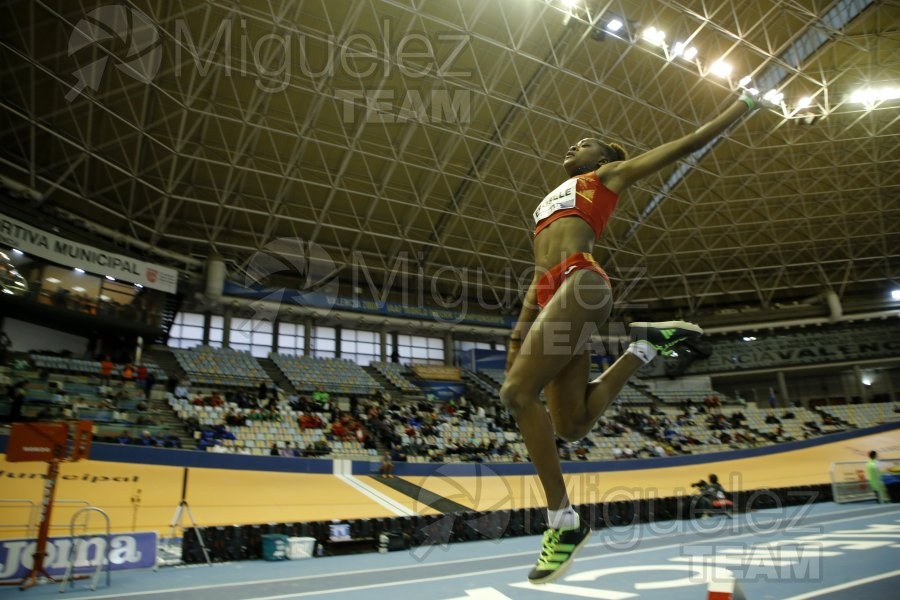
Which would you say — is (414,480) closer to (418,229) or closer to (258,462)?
(258,462)

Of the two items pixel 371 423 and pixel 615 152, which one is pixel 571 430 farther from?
pixel 371 423

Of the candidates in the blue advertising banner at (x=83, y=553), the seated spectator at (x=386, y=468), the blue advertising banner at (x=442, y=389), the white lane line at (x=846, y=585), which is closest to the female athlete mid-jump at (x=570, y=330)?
the white lane line at (x=846, y=585)

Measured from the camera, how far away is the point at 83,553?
7.46 metres

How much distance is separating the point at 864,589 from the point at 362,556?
7530 mm

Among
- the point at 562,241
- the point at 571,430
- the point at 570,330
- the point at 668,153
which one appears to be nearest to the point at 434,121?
the point at 562,241

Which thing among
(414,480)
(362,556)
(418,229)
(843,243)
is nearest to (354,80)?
(418,229)

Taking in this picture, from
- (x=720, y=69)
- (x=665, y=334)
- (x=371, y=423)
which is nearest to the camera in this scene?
(x=665, y=334)

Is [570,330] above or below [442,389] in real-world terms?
below

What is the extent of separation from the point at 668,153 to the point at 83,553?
8754mm

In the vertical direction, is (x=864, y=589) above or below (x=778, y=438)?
below

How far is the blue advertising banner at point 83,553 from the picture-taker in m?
6.96

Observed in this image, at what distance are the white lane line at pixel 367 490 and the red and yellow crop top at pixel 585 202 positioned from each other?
10292 mm

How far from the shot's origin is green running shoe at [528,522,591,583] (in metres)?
2.55

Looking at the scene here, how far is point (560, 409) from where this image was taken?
281 cm
